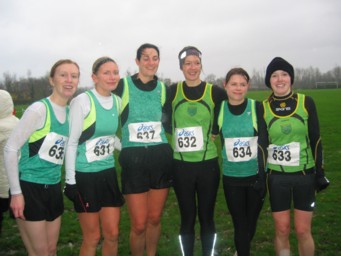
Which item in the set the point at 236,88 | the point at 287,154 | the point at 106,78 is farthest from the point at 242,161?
the point at 106,78

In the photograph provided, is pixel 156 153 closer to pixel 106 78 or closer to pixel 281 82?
pixel 106 78

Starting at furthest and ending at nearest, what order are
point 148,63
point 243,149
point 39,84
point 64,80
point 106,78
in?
point 39,84, point 148,63, point 243,149, point 106,78, point 64,80

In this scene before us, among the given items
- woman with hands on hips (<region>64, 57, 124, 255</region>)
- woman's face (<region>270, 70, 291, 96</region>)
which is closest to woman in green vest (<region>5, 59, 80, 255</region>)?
woman with hands on hips (<region>64, 57, 124, 255</region>)

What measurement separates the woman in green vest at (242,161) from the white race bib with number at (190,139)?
0.30 metres

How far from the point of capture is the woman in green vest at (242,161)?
4152 mm

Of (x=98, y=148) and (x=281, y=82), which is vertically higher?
(x=281, y=82)

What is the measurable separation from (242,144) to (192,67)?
111 cm

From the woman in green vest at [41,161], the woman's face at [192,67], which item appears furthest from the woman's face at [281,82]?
the woman in green vest at [41,161]

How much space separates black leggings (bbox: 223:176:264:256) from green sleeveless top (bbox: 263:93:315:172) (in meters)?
0.43

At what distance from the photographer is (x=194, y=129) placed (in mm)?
4332

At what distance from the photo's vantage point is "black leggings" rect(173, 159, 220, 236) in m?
4.27

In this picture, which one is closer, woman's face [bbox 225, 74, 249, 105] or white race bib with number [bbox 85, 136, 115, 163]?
white race bib with number [bbox 85, 136, 115, 163]

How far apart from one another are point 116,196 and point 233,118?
162 centimetres

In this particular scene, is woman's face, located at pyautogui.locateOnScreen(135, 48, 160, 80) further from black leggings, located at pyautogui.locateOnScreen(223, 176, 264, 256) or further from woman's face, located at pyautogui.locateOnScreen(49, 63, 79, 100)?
black leggings, located at pyautogui.locateOnScreen(223, 176, 264, 256)
